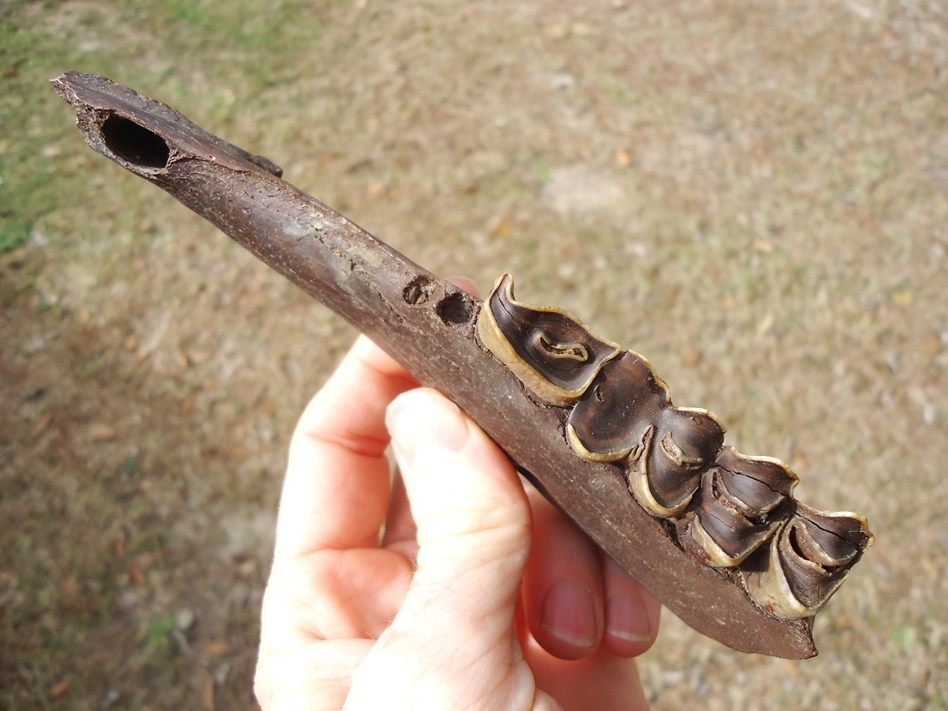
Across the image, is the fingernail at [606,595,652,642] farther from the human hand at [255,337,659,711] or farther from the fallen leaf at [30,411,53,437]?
the fallen leaf at [30,411,53,437]

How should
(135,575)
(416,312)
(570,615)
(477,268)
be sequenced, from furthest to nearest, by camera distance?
(477,268) < (135,575) < (570,615) < (416,312)

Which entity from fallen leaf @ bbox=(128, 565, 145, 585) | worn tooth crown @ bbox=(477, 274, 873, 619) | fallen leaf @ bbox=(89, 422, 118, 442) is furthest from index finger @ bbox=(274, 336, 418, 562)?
fallen leaf @ bbox=(89, 422, 118, 442)

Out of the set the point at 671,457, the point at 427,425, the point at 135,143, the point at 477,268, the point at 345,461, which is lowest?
the point at 477,268

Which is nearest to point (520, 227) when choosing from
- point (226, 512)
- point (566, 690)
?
point (226, 512)

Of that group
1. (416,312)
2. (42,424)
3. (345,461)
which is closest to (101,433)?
(42,424)

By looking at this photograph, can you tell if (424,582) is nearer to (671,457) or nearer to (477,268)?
(671,457)

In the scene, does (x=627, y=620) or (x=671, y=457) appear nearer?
(x=671, y=457)
